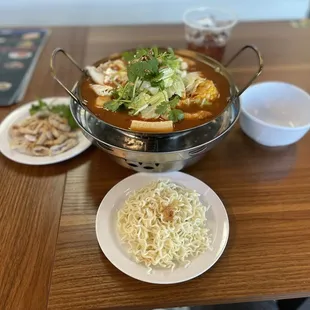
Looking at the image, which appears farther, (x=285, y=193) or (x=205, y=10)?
(x=205, y=10)

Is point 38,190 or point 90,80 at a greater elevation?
point 90,80

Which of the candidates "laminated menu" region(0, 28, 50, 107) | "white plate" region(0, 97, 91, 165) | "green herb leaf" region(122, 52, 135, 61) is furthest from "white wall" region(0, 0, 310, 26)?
"green herb leaf" region(122, 52, 135, 61)

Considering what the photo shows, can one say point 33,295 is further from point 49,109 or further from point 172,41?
point 172,41

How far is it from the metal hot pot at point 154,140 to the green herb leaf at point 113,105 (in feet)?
0.14

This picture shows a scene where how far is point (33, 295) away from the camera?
32.4 inches

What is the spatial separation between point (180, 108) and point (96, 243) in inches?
16.3

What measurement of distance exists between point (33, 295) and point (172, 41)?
1297mm

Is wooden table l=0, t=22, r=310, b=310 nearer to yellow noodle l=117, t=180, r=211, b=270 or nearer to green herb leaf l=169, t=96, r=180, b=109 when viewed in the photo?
yellow noodle l=117, t=180, r=211, b=270

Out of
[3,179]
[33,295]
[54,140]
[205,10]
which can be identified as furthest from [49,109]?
[205,10]

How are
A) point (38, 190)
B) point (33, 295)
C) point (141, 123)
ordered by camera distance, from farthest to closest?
point (38, 190), point (141, 123), point (33, 295)

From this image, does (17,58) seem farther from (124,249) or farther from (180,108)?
(124,249)

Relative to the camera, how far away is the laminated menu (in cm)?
141

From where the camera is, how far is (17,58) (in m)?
A: 1.60

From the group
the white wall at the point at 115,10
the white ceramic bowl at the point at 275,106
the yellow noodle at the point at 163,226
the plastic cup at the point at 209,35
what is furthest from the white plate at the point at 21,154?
the white wall at the point at 115,10
